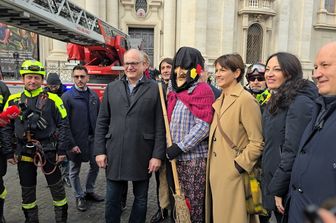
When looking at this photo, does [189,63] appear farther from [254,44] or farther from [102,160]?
[254,44]

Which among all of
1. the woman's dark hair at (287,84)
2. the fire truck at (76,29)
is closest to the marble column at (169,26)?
the fire truck at (76,29)

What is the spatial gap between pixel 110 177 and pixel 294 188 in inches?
77.9

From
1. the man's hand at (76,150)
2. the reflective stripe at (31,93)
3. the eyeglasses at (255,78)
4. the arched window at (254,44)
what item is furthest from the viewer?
the arched window at (254,44)

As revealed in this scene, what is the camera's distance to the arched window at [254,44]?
24.5 meters

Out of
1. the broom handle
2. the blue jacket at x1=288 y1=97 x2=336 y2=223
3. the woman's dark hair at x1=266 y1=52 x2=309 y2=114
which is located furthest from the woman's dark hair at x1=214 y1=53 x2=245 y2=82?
the blue jacket at x1=288 y1=97 x2=336 y2=223

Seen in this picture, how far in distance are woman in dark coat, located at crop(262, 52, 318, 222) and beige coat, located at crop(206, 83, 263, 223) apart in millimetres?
122

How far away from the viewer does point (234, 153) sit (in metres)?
3.04

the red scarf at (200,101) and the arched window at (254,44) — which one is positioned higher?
the arched window at (254,44)

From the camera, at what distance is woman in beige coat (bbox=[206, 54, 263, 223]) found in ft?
9.83

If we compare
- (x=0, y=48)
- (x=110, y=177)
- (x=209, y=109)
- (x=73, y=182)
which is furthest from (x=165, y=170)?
(x=0, y=48)

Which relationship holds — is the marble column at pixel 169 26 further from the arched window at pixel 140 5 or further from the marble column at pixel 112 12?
the marble column at pixel 112 12

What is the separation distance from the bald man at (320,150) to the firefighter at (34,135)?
2.87 meters

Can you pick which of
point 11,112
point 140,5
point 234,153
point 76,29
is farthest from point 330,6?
point 11,112

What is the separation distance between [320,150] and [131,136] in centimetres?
201
